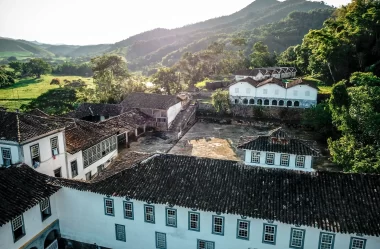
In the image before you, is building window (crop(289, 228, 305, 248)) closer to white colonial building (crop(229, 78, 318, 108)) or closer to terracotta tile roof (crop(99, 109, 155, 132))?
terracotta tile roof (crop(99, 109, 155, 132))

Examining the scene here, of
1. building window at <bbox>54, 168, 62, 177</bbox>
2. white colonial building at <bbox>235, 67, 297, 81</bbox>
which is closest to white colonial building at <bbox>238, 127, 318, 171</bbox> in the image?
building window at <bbox>54, 168, 62, 177</bbox>

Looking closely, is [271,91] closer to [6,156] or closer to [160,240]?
[160,240]

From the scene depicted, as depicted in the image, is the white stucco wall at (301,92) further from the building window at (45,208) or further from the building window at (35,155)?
the building window at (45,208)

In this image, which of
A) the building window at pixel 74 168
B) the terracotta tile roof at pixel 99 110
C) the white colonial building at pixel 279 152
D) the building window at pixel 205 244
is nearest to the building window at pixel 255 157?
the white colonial building at pixel 279 152

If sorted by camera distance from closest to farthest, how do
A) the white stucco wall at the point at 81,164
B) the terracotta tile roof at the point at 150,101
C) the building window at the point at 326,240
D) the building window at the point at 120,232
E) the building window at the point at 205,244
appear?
the building window at the point at 326,240
the building window at the point at 205,244
the building window at the point at 120,232
the white stucco wall at the point at 81,164
the terracotta tile roof at the point at 150,101

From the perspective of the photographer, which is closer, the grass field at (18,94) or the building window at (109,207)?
the building window at (109,207)

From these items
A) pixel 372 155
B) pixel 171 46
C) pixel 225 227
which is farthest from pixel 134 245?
pixel 171 46

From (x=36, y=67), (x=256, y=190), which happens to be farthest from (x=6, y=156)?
(x=36, y=67)
